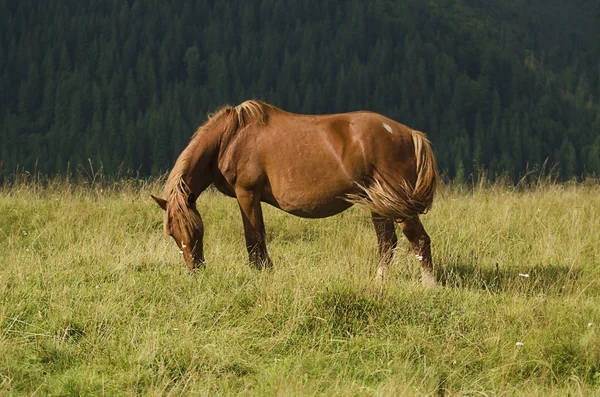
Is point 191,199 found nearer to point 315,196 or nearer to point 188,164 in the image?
point 188,164

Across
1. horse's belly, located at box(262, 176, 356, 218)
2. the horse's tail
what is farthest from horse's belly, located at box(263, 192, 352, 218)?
the horse's tail

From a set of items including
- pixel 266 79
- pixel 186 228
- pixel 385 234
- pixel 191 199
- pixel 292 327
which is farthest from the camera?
pixel 266 79

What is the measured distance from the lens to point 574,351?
17.6ft

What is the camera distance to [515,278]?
24.0 ft

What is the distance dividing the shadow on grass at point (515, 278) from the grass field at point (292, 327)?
0.03 metres

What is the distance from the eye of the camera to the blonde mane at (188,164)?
7004mm

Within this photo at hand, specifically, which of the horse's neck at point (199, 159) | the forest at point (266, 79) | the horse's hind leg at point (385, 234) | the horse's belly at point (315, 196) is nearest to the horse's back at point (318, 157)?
the horse's belly at point (315, 196)

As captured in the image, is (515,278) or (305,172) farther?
(515,278)

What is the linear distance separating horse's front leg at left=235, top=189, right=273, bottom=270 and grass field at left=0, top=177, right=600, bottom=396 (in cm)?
30

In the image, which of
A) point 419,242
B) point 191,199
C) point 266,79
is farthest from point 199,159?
point 266,79

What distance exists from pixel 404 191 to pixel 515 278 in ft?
4.83

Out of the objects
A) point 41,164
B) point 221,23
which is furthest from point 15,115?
point 221,23

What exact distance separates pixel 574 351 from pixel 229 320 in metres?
2.62

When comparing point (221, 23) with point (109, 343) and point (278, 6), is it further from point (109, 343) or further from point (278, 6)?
point (109, 343)
